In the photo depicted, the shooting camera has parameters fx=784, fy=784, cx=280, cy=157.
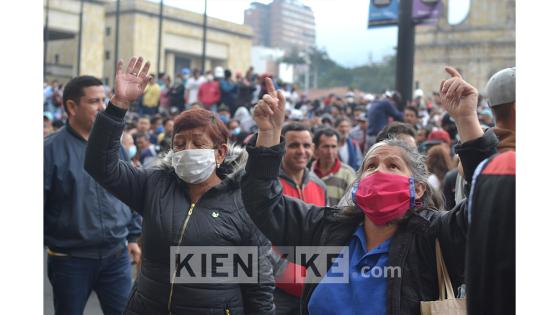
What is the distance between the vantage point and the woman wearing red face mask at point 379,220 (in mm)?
2765

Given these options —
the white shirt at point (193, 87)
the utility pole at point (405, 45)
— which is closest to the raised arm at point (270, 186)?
the utility pole at point (405, 45)

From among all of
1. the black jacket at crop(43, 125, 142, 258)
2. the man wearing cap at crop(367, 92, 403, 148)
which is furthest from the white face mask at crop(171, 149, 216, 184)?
the man wearing cap at crop(367, 92, 403, 148)

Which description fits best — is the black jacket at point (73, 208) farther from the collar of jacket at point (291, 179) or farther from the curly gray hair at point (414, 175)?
the curly gray hair at point (414, 175)

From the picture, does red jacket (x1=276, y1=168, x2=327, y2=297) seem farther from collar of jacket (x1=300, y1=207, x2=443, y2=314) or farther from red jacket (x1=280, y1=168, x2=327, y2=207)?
collar of jacket (x1=300, y1=207, x2=443, y2=314)

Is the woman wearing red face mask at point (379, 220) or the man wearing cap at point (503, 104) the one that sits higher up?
the man wearing cap at point (503, 104)

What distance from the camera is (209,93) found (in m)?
19.4

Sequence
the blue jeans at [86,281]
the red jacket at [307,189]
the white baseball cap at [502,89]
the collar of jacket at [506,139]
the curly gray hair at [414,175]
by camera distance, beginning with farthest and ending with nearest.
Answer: the red jacket at [307,189]
the blue jeans at [86,281]
the curly gray hair at [414,175]
the white baseball cap at [502,89]
the collar of jacket at [506,139]

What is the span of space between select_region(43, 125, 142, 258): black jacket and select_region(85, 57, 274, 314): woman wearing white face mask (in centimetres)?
91

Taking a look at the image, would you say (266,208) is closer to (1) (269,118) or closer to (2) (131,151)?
(1) (269,118)

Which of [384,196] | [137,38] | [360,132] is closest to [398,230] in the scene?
[384,196]

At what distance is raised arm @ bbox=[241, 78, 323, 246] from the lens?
9.71 ft

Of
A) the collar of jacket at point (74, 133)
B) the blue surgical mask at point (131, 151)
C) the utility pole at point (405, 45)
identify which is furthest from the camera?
the blue surgical mask at point (131, 151)
